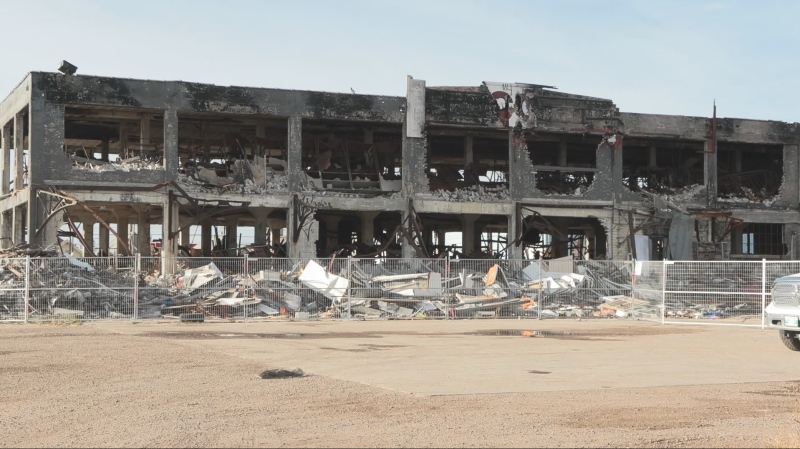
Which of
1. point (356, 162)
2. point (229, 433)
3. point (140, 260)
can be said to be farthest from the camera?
point (356, 162)

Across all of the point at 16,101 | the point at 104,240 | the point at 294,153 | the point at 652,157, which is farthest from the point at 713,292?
the point at 104,240

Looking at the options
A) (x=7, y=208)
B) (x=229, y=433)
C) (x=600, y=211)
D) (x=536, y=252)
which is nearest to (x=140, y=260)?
(x=7, y=208)

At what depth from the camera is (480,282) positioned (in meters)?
28.3

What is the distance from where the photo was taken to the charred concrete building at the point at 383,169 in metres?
34.4

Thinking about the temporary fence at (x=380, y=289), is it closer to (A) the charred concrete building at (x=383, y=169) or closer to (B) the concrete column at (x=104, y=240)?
(A) the charred concrete building at (x=383, y=169)

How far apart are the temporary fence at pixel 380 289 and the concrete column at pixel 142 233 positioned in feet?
33.7

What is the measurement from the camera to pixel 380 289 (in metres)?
27.3

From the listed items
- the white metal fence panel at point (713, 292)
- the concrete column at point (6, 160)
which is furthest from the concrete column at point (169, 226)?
the white metal fence panel at point (713, 292)

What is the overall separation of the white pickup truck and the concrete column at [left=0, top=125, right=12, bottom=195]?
31.4 m

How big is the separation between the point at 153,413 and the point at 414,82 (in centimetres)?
2868

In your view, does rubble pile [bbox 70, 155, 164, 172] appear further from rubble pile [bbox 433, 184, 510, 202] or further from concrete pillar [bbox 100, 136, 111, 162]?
rubble pile [bbox 433, 184, 510, 202]

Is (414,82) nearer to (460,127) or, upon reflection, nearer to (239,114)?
(460,127)

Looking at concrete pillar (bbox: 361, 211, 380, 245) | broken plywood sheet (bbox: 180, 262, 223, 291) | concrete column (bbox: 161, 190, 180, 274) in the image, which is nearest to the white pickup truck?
broken plywood sheet (bbox: 180, 262, 223, 291)

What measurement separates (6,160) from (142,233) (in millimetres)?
6185
